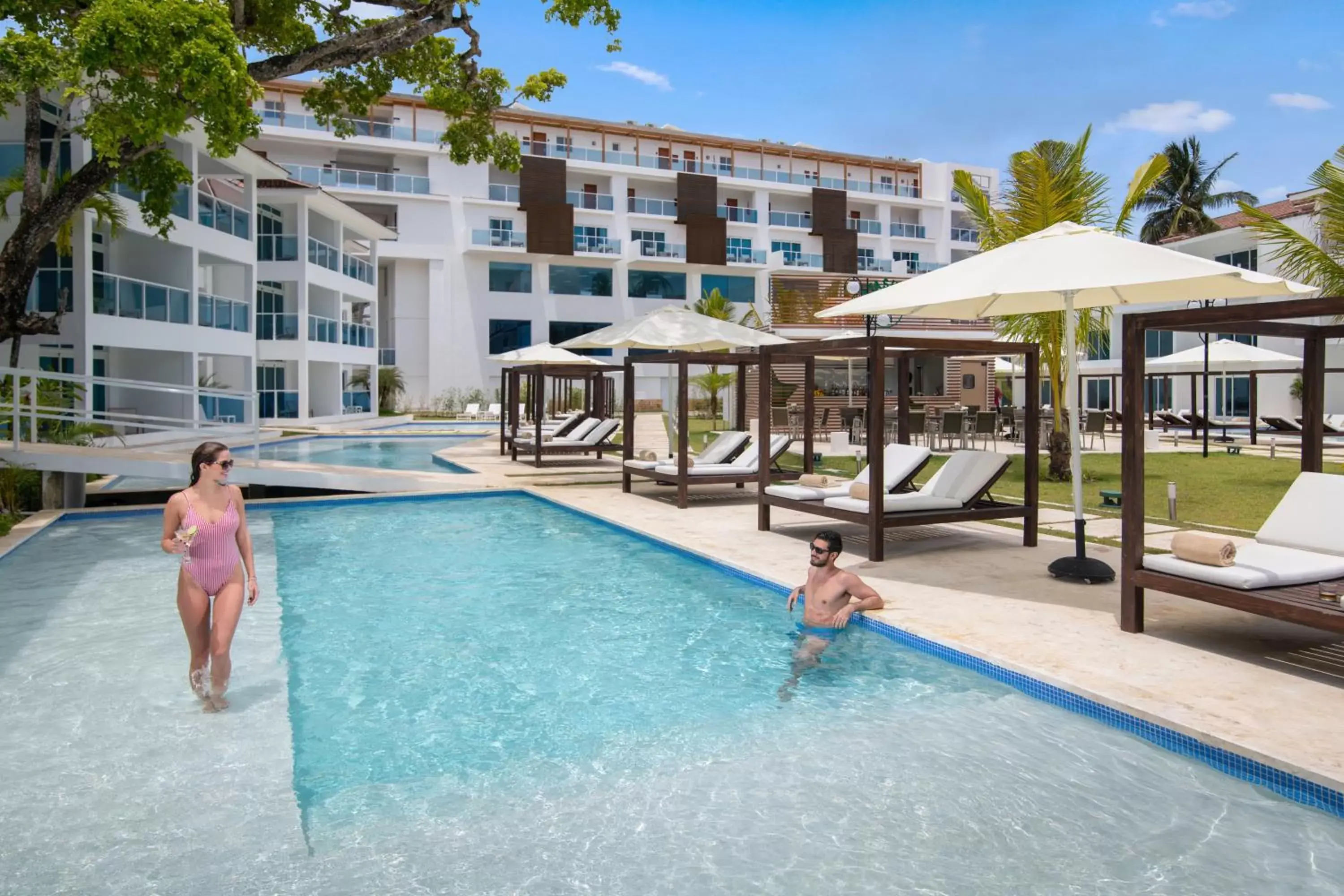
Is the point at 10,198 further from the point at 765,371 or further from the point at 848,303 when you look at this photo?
the point at 848,303

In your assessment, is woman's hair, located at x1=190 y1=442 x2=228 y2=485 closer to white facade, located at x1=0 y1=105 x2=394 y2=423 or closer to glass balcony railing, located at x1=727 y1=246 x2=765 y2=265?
white facade, located at x1=0 y1=105 x2=394 y2=423

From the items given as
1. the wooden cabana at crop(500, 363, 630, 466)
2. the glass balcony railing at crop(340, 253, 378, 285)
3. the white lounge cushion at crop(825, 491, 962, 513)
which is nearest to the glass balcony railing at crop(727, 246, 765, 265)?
the glass balcony railing at crop(340, 253, 378, 285)

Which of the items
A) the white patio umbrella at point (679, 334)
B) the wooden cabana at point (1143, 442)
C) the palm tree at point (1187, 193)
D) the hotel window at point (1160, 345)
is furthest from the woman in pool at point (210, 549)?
the palm tree at point (1187, 193)

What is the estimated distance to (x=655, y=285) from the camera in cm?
4609

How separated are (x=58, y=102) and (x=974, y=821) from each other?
1835 cm

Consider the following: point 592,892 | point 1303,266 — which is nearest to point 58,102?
point 592,892

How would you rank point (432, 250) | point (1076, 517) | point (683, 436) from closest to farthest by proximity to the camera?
point (1076, 517), point (683, 436), point (432, 250)

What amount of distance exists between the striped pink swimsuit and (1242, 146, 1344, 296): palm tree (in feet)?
34.7

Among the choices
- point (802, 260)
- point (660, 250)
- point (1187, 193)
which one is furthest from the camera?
point (1187, 193)

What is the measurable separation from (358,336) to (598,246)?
1502 centimetres

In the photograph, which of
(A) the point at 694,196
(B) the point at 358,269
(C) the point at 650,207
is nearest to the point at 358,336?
(B) the point at 358,269

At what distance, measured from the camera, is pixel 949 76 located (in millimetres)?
40688

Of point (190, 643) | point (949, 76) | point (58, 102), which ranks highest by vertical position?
point (949, 76)

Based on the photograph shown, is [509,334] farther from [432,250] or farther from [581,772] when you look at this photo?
[581,772]
